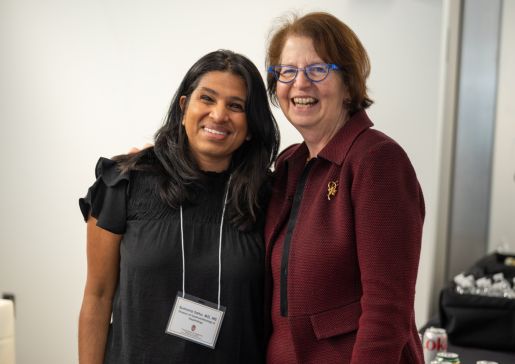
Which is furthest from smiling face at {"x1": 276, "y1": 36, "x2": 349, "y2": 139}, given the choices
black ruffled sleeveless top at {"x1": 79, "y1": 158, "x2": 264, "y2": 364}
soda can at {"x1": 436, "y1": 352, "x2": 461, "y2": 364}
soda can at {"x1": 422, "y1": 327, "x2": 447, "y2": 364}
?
soda can at {"x1": 422, "y1": 327, "x2": 447, "y2": 364}

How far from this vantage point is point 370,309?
148cm

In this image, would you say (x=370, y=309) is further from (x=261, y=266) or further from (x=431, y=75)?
(x=431, y=75)

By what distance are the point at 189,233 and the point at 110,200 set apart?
0.23 meters

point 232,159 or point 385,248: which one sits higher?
point 232,159

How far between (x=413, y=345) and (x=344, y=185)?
40 cm

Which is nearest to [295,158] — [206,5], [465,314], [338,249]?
[338,249]

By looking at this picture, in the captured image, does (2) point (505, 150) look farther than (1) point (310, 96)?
Yes

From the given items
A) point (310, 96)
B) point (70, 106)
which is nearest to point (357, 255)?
point (310, 96)

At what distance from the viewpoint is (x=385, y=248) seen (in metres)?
1.47

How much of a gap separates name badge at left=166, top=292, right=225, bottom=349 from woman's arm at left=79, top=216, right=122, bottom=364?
23cm

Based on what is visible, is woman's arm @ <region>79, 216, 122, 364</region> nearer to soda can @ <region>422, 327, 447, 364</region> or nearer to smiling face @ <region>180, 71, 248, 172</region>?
smiling face @ <region>180, 71, 248, 172</region>

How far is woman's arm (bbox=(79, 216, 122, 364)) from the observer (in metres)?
1.86

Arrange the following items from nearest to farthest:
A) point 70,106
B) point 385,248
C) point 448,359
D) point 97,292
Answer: point 385,248 → point 97,292 → point 448,359 → point 70,106

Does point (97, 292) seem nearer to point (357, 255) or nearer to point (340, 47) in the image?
point (357, 255)
